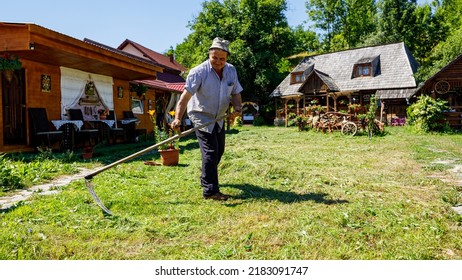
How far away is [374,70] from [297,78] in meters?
6.31

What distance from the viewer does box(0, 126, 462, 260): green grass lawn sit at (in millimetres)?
2559

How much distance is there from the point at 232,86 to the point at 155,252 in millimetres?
2487

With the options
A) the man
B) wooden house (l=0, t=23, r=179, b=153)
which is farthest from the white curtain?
the man

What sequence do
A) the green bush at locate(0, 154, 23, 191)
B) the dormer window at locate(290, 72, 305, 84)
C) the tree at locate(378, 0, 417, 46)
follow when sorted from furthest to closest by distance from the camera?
the tree at locate(378, 0, 417, 46) → the dormer window at locate(290, 72, 305, 84) → the green bush at locate(0, 154, 23, 191)

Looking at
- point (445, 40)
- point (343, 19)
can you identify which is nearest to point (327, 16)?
point (343, 19)

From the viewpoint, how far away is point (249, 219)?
3.29 meters

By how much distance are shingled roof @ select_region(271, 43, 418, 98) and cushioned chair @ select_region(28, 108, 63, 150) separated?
20422 millimetres

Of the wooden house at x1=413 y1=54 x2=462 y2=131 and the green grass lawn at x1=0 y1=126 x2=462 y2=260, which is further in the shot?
the wooden house at x1=413 y1=54 x2=462 y2=131

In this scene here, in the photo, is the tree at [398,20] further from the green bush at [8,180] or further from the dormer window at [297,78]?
the green bush at [8,180]

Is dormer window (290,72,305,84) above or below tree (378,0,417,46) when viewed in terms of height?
below

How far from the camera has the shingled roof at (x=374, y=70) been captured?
2456 centimetres

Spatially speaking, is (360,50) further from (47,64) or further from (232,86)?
Answer: (232,86)

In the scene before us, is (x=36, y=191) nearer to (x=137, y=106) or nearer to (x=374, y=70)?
(x=137, y=106)

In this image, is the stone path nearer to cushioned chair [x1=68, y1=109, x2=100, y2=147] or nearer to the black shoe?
the black shoe
